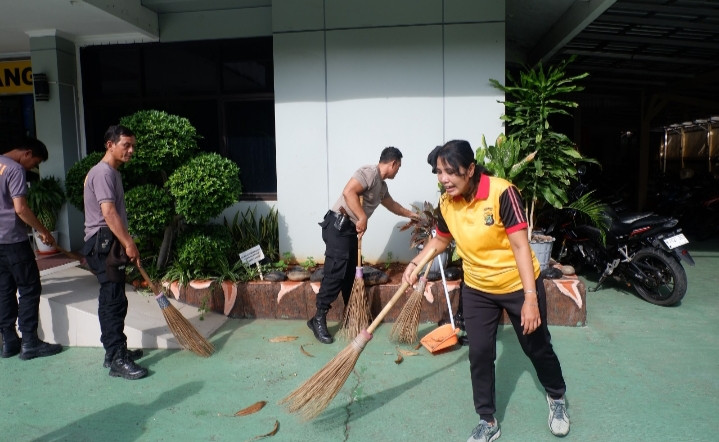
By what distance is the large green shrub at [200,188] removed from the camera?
4621mm

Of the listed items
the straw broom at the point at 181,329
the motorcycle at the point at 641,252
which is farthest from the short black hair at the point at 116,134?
the motorcycle at the point at 641,252

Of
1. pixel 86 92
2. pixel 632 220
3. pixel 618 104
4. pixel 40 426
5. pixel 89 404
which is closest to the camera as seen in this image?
pixel 40 426

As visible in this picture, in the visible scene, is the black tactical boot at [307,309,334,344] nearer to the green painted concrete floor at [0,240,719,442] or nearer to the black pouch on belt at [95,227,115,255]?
the green painted concrete floor at [0,240,719,442]

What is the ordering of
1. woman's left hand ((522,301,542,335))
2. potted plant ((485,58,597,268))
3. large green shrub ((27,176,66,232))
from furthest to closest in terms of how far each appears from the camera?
1. large green shrub ((27,176,66,232))
2. potted plant ((485,58,597,268))
3. woman's left hand ((522,301,542,335))

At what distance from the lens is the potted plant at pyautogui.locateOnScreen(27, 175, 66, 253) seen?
595cm

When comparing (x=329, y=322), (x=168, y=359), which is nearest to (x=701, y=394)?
(x=329, y=322)

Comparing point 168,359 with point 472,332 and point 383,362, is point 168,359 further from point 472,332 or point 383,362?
point 472,332

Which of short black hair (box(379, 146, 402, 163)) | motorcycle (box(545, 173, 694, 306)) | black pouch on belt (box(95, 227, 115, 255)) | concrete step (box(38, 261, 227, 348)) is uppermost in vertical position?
short black hair (box(379, 146, 402, 163))

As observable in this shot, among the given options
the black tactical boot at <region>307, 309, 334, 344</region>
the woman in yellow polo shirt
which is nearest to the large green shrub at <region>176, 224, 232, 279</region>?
the black tactical boot at <region>307, 309, 334, 344</region>

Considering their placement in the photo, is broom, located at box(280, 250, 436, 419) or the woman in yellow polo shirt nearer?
the woman in yellow polo shirt

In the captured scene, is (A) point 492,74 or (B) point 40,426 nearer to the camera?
(B) point 40,426

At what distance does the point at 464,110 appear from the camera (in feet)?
17.7

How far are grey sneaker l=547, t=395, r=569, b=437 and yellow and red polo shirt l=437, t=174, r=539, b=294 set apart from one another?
75 centimetres

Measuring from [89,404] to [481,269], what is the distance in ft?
8.60
